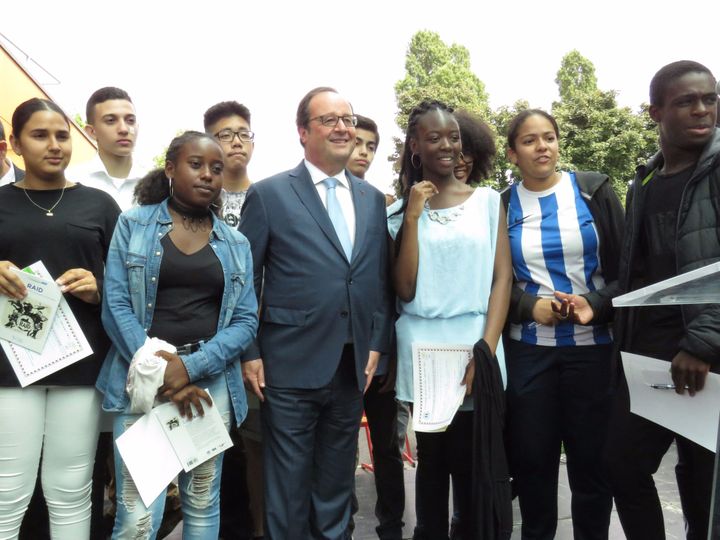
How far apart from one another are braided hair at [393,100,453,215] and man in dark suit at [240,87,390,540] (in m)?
0.32

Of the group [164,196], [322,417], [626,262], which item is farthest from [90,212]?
[626,262]

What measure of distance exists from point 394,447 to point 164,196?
183 centimetres

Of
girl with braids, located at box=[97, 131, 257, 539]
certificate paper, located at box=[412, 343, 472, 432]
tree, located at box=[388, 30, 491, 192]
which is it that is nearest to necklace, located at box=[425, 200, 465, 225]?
certificate paper, located at box=[412, 343, 472, 432]

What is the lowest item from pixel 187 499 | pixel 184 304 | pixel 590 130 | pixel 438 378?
pixel 187 499

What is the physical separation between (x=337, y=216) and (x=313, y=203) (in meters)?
0.14

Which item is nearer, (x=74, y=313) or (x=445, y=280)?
(x=74, y=313)

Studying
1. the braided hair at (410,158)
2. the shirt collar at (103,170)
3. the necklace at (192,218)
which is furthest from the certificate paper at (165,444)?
the shirt collar at (103,170)

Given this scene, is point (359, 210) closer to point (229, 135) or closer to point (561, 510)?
point (229, 135)

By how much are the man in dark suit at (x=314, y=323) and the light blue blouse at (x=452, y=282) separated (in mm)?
185

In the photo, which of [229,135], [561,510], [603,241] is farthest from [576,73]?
[603,241]

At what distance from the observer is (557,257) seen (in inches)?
118

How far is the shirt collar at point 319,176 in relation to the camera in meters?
2.91

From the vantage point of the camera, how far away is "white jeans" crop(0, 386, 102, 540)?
7.86 feet

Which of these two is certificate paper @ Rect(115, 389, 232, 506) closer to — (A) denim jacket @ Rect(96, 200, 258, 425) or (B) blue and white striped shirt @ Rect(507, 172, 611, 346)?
(A) denim jacket @ Rect(96, 200, 258, 425)
